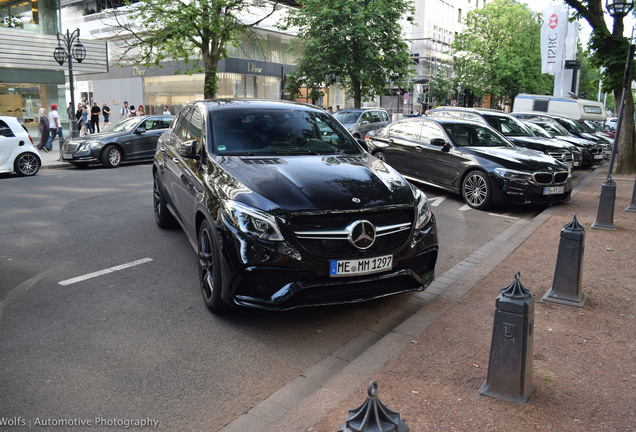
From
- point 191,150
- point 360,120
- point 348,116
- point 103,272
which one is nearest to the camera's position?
point 191,150

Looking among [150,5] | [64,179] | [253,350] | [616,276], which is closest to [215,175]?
[253,350]

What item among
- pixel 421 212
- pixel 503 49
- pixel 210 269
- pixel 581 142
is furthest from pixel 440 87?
pixel 210 269

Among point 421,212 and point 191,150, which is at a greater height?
point 191,150

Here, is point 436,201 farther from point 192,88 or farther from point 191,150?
point 192,88

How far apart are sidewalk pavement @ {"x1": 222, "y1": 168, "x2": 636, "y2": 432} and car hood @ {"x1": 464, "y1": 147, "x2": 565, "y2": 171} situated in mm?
4053

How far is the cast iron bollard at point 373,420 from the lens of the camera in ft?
6.74

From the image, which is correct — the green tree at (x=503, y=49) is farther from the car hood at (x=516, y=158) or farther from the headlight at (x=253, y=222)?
the headlight at (x=253, y=222)

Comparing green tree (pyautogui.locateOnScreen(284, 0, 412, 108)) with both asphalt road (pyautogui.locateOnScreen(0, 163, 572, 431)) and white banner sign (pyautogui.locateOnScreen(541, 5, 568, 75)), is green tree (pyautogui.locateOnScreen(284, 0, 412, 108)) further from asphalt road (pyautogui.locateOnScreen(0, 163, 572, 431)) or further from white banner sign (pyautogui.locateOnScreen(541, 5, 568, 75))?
asphalt road (pyautogui.locateOnScreen(0, 163, 572, 431))

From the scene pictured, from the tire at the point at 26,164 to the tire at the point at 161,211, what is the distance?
7716mm

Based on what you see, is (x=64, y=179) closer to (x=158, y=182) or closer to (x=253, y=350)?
(x=158, y=182)

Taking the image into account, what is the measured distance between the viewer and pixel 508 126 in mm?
14883

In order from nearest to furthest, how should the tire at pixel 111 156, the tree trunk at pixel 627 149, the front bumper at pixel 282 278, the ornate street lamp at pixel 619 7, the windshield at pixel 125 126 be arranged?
the front bumper at pixel 282 278 → the ornate street lamp at pixel 619 7 → the tree trunk at pixel 627 149 → the tire at pixel 111 156 → the windshield at pixel 125 126

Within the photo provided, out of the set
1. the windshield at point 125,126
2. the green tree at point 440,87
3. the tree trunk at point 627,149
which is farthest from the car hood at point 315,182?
the green tree at point 440,87

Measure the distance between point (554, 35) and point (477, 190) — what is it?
31823 millimetres
